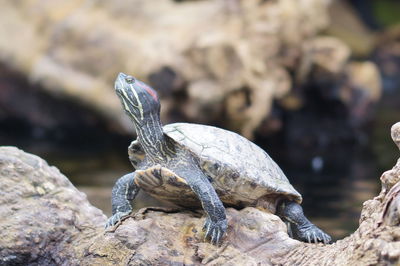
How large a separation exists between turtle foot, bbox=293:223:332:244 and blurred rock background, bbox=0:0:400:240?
3831 mm

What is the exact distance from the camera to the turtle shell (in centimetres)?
290

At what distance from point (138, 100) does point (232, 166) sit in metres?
0.60

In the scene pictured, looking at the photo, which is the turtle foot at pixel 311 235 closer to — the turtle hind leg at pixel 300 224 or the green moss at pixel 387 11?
the turtle hind leg at pixel 300 224

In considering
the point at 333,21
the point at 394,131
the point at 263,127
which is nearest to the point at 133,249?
the point at 394,131

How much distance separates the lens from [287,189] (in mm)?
3025

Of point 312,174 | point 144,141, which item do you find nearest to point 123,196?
point 144,141

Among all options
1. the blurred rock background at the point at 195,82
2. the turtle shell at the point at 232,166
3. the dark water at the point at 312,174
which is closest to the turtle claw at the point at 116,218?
the turtle shell at the point at 232,166

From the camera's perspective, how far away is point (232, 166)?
2887 mm

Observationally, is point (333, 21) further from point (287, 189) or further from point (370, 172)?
point (287, 189)

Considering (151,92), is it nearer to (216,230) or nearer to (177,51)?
(216,230)

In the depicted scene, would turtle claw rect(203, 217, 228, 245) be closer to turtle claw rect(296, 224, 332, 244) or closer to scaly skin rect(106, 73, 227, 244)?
scaly skin rect(106, 73, 227, 244)

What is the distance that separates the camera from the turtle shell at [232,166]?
9.50ft

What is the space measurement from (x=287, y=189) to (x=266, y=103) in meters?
5.44

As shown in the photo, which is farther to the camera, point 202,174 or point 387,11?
→ point 387,11
